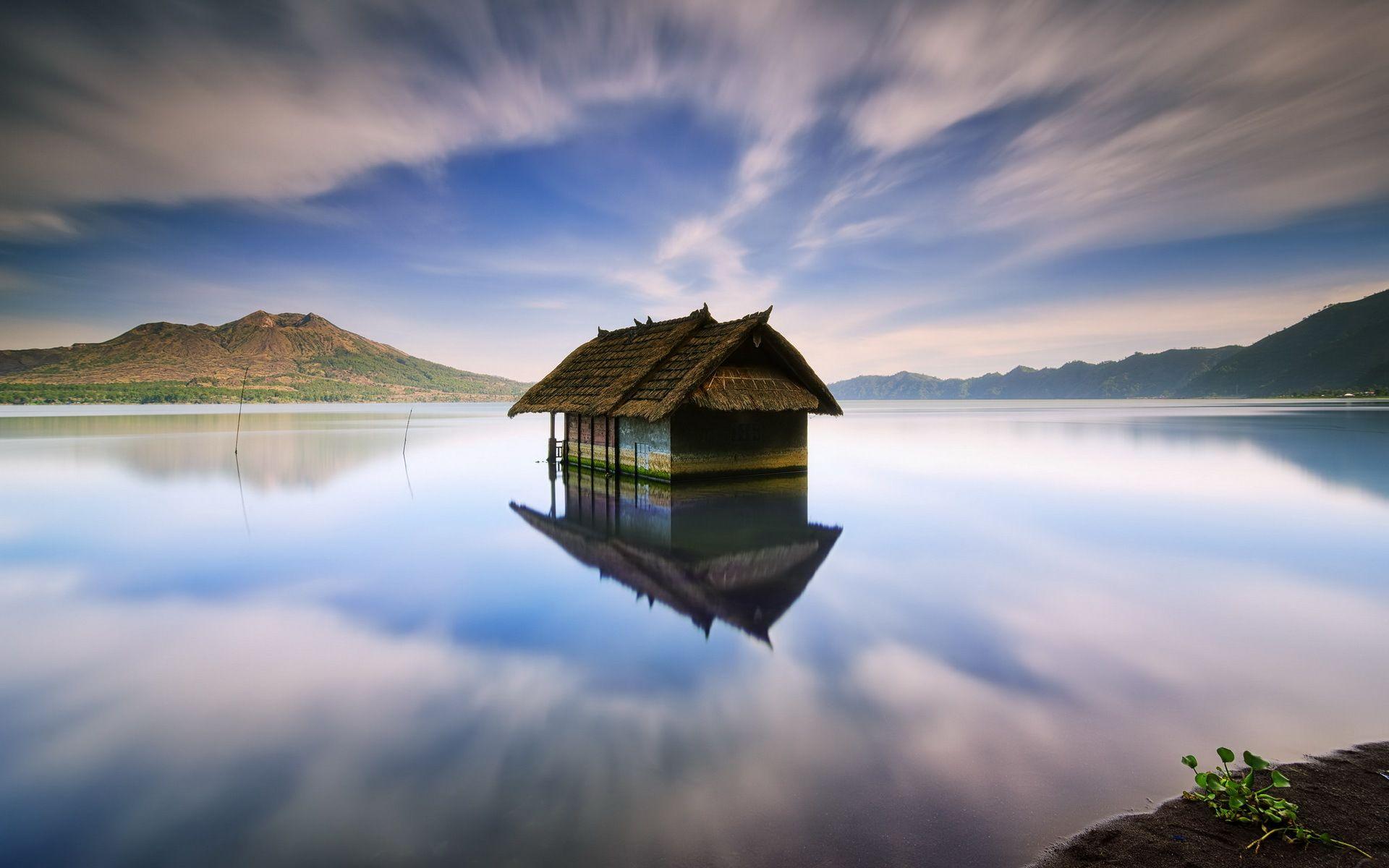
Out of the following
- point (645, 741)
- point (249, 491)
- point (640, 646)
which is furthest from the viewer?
point (249, 491)

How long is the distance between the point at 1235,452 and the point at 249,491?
129ft

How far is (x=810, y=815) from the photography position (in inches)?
149

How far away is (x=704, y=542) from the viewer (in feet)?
38.5

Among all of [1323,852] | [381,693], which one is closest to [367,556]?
[381,693]

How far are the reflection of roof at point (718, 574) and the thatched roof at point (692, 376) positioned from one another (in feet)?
18.9

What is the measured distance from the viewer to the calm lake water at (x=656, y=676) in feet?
12.5

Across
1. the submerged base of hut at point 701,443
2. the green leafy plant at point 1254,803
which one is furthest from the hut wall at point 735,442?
the green leafy plant at point 1254,803

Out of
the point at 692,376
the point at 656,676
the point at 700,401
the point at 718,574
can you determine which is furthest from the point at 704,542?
the point at 692,376

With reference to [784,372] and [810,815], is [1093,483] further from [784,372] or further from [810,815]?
[810,815]

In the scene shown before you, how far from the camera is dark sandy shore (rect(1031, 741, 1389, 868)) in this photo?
3.17 m

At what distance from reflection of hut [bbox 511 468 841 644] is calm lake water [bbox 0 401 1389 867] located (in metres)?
0.12

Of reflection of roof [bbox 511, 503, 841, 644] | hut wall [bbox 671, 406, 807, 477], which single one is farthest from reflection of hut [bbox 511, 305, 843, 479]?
reflection of roof [bbox 511, 503, 841, 644]

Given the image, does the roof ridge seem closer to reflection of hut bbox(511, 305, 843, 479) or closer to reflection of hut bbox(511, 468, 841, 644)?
reflection of hut bbox(511, 305, 843, 479)

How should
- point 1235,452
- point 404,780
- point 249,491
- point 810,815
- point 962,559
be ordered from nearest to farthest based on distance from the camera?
1. point 810,815
2. point 404,780
3. point 962,559
4. point 249,491
5. point 1235,452
